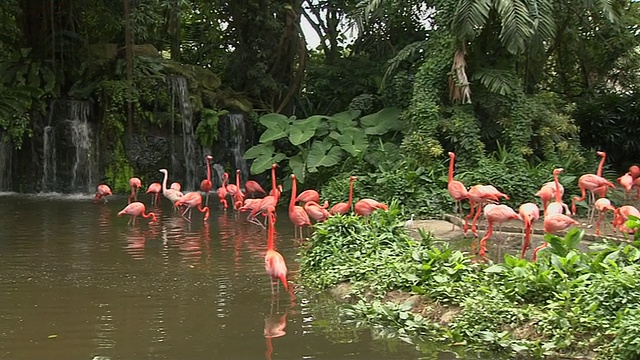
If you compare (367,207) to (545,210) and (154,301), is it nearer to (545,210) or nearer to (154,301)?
(545,210)

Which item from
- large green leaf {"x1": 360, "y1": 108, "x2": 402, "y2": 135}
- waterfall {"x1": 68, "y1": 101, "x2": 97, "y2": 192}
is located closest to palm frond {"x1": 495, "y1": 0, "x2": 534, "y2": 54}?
large green leaf {"x1": 360, "y1": 108, "x2": 402, "y2": 135}

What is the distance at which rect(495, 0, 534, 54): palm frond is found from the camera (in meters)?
11.5

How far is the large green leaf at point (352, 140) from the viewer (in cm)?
1386

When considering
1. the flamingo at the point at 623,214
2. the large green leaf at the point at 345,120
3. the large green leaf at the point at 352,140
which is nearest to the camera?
the flamingo at the point at 623,214

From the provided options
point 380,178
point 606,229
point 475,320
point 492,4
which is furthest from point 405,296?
point 492,4

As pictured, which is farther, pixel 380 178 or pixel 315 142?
pixel 315 142

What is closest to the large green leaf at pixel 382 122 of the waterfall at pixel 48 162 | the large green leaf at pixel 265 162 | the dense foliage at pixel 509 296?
the large green leaf at pixel 265 162

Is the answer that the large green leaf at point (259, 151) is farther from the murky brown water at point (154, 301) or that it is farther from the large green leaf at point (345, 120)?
the murky brown water at point (154, 301)

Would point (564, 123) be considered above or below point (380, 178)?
above

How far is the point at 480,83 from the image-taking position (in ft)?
43.2

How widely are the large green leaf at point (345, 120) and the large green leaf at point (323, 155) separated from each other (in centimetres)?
51

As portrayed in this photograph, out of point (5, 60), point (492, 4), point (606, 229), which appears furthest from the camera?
point (5, 60)

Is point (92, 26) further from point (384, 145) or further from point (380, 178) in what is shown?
point (380, 178)

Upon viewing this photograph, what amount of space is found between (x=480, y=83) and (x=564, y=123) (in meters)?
1.55
